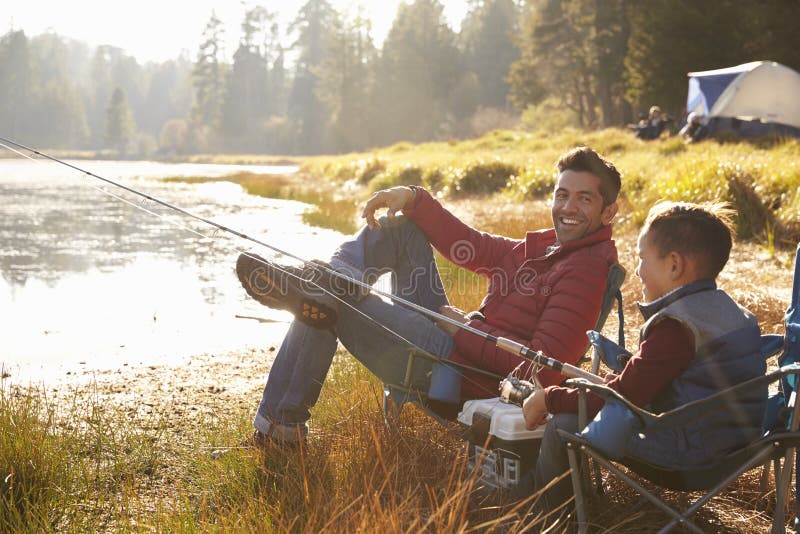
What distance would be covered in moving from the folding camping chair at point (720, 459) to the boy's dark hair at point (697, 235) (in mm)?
329

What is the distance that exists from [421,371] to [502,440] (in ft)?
1.85

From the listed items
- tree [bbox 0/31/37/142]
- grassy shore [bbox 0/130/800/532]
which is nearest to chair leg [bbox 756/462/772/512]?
grassy shore [bbox 0/130/800/532]

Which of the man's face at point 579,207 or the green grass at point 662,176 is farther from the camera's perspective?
the green grass at point 662,176

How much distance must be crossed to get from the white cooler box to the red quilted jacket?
308 mm

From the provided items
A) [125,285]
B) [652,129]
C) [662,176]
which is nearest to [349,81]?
[652,129]

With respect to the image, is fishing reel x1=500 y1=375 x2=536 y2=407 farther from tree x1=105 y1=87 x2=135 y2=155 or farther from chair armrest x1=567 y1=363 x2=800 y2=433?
tree x1=105 y1=87 x2=135 y2=155

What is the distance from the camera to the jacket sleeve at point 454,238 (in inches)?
136

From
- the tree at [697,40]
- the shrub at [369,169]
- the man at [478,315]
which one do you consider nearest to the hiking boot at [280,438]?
the man at [478,315]

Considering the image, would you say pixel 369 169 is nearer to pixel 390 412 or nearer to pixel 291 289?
pixel 390 412

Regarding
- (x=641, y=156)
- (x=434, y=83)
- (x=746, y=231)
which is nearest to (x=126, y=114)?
(x=434, y=83)

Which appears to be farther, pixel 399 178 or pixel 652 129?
pixel 652 129

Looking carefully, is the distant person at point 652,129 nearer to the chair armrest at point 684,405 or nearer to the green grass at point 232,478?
the green grass at point 232,478

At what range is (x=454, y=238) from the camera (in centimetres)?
349

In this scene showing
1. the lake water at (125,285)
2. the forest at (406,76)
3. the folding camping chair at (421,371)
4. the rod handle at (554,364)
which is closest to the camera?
the rod handle at (554,364)
